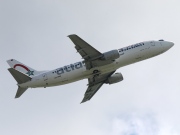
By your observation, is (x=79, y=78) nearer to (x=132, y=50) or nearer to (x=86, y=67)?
(x=86, y=67)

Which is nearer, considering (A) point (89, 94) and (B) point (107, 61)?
(B) point (107, 61)

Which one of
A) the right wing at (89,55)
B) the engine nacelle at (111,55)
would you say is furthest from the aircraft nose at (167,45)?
the right wing at (89,55)

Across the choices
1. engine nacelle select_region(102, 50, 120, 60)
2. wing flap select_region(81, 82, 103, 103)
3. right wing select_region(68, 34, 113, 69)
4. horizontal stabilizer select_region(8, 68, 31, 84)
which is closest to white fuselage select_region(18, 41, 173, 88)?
horizontal stabilizer select_region(8, 68, 31, 84)

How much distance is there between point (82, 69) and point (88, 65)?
1.33 m

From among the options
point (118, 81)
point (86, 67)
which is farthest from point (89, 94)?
point (86, 67)

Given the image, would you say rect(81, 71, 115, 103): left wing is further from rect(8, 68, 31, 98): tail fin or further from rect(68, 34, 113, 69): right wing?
rect(8, 68, 31, 98): tail fin

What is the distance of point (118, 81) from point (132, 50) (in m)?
7.90

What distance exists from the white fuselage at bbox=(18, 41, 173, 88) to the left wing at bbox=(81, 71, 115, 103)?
5.98 m

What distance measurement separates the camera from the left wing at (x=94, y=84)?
74.7 metres

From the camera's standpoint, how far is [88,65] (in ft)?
219

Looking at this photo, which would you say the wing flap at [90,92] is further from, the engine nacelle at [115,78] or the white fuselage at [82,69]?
the white fuselage at [82,69]

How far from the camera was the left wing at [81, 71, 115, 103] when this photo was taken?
7469 cm

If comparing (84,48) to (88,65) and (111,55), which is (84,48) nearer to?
(88,65)

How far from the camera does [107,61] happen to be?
219ft
